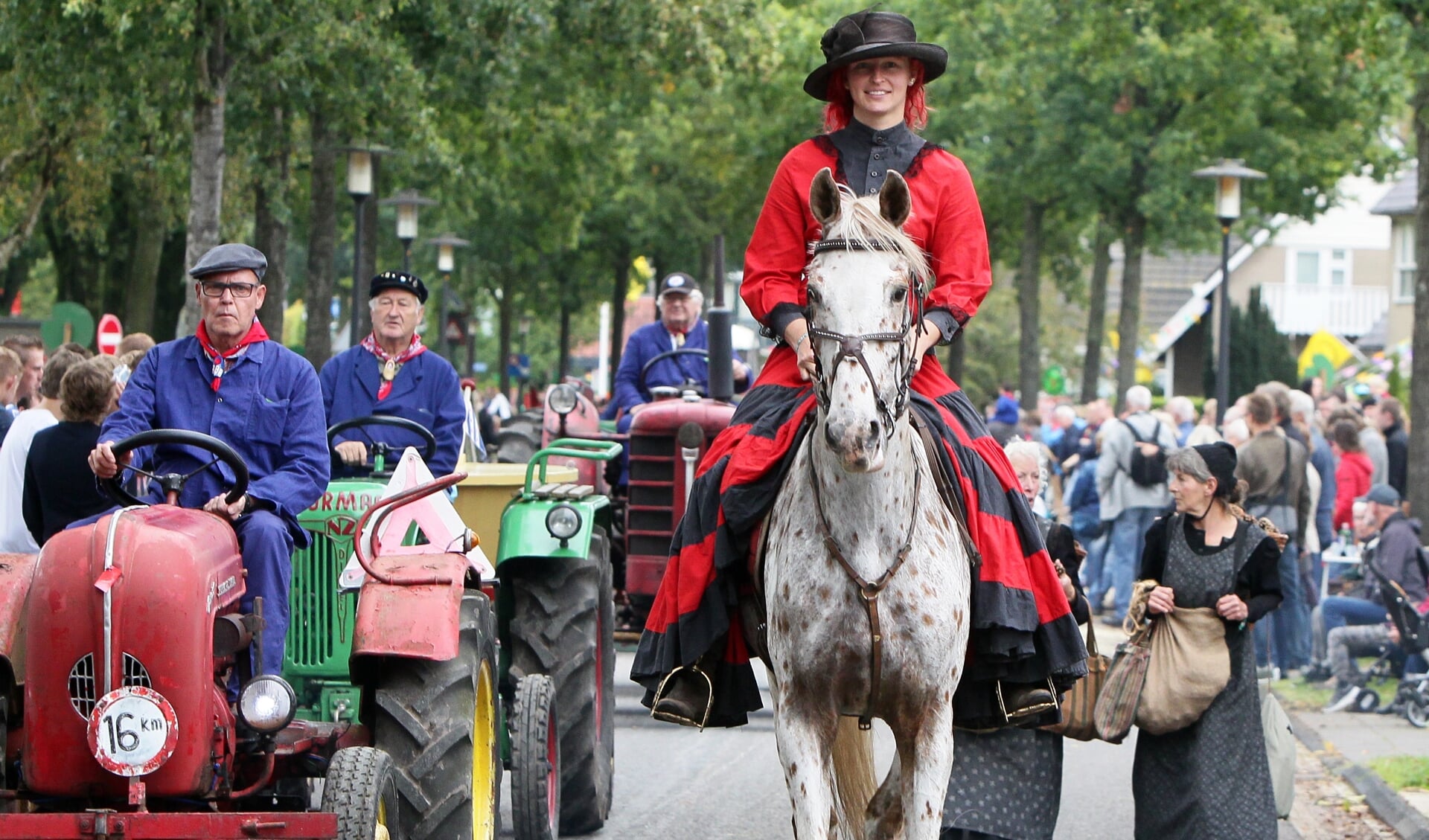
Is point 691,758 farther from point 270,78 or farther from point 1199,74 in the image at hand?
point 1199,74

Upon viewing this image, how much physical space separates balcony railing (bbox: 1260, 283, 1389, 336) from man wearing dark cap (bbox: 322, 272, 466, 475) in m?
57.9

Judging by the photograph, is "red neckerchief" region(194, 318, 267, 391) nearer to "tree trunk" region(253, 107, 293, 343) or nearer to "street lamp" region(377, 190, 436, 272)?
"tree trunk" region(253, 107, 293, 343)

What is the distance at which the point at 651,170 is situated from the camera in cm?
4125

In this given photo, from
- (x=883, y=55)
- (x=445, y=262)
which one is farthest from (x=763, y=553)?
(x=445, y=262)

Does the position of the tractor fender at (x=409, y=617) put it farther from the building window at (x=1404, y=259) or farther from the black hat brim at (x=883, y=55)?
the building window at (x=1404, y=259)

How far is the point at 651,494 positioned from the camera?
39.5 ft

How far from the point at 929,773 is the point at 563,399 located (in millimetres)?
7240

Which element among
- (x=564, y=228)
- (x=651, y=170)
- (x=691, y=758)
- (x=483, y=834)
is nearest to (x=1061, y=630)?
(x=483, y=834)

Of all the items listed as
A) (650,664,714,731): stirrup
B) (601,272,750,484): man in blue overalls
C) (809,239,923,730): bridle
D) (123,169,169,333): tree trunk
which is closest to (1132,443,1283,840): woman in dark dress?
(650,664,714,731): stirrup

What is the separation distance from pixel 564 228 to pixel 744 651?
27844 millimetres

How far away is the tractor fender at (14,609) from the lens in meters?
5.83

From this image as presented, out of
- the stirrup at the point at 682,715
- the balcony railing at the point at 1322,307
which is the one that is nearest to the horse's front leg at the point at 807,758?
the stirrup at the point at 682,715

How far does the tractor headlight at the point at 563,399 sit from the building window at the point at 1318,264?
5738 centimetres

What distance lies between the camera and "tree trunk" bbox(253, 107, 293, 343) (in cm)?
2038
